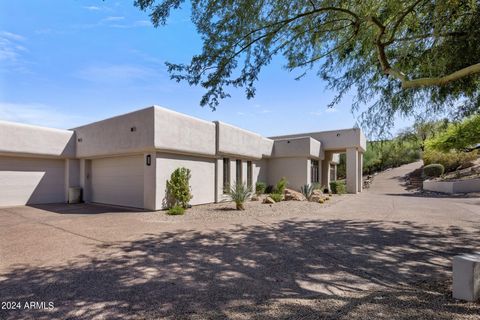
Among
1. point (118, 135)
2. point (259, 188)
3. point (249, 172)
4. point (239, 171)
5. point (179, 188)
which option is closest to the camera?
point (179, 188)

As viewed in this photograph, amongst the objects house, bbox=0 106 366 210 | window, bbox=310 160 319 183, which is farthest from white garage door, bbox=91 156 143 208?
window, bbox=310 160 319 183

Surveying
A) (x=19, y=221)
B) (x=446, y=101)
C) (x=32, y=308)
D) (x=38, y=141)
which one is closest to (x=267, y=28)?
(x=446, y=101)

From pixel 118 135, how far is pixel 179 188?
3.77m

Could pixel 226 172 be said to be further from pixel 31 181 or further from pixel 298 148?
pixel 31 181

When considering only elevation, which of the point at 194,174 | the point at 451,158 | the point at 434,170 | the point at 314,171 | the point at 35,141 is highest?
the point at 35,141

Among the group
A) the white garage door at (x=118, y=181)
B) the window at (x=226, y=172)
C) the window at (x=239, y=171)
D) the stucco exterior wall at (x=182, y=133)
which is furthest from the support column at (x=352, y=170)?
the white garage door at (x=118, y=181)

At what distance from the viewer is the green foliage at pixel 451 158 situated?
28.0 metres

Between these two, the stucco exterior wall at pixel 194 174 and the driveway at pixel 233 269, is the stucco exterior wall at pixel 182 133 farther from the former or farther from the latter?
the driveway at pixel 233 269

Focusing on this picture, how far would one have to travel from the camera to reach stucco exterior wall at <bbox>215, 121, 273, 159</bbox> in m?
15.2

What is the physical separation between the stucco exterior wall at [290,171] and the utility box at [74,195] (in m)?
12.6

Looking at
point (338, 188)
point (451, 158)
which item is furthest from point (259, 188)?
point (451, 158)

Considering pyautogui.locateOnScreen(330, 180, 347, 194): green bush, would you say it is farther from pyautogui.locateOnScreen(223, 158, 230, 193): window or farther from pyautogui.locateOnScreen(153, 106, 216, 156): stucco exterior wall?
pyautogui.locateOnScreen(153, 106, 216, 156): stucco exterior wall

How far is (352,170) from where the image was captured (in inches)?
863

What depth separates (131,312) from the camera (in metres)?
3.48
